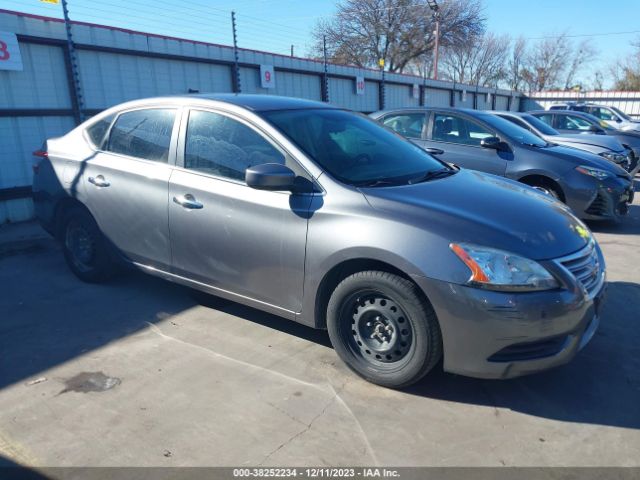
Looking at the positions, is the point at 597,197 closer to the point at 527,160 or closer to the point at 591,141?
the point at 527,160

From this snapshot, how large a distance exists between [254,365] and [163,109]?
224cm

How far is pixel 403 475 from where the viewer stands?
2.41 meters

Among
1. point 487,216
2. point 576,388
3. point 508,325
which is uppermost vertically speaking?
point 487,216

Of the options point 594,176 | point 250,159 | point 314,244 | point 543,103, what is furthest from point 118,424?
point 543,103

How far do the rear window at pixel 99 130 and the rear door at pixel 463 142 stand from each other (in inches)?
174

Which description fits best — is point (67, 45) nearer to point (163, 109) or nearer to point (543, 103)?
point (163, 109)

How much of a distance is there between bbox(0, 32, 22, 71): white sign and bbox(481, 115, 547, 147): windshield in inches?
263

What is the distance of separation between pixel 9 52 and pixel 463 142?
651cm

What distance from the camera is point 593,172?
6891 mm

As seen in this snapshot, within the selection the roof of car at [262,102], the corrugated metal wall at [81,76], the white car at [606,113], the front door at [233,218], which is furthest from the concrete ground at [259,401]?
the white car at [606,113]

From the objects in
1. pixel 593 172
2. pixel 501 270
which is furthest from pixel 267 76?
pixel 501 270

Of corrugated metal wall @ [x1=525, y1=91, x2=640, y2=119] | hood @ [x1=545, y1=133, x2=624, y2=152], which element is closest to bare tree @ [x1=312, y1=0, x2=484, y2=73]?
corrugated metal wall @ [x1=525, y1=91, x2=640, y2=119]

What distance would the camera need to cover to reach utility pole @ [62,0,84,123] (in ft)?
24.8

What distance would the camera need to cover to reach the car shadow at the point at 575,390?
2896 mm
